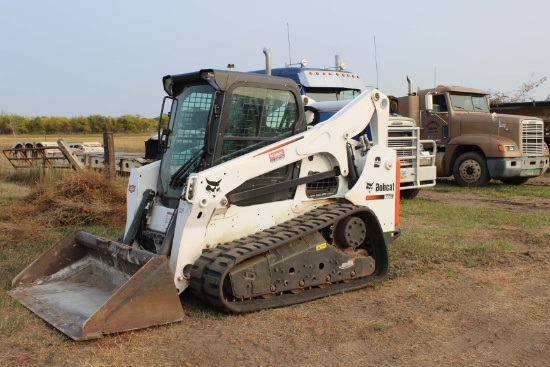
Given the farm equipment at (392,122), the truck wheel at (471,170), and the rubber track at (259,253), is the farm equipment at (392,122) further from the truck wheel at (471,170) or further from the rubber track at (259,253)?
the rubber track at (259,253)

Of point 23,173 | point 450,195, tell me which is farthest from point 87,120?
point 450,195

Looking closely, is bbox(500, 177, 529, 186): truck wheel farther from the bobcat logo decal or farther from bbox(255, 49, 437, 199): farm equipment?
the bobcat logo decal

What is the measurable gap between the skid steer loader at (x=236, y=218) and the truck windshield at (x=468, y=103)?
9980mm

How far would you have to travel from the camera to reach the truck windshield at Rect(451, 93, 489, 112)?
53.6 ft

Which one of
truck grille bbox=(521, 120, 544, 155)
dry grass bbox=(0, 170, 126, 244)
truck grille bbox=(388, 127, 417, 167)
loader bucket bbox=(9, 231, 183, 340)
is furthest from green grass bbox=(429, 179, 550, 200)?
loader bucket bbox=(9, 231, 183, 340)

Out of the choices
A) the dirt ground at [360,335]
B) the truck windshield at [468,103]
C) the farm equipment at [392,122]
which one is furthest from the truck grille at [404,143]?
the dirt ground at [360,335]

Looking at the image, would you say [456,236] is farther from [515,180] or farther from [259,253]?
[515,180]

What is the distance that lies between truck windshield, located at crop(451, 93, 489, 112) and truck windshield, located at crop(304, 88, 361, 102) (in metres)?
4.33

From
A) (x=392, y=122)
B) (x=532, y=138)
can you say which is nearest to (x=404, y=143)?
(x=392, y=122)

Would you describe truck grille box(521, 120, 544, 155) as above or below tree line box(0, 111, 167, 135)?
below

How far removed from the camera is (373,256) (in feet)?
21.8

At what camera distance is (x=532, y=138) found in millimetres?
16000

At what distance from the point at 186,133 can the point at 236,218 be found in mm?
1176

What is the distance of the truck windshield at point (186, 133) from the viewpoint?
20.0 feet
